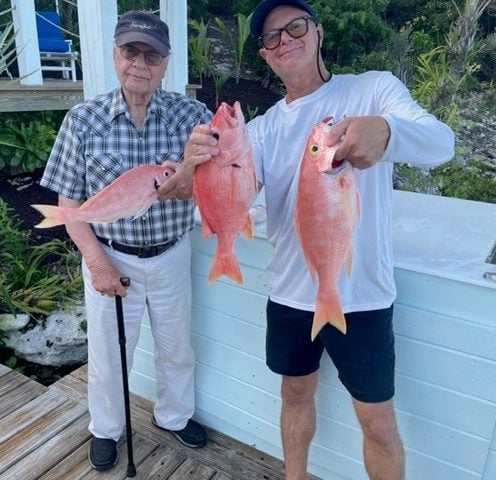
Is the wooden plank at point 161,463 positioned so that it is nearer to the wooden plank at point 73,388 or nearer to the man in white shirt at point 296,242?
the wooden plank at point 73,388

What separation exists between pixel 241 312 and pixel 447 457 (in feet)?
3.49

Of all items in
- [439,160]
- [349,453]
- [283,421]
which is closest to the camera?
[439,160]

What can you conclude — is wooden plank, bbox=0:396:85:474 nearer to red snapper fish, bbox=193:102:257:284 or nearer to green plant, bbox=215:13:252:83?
red snapper fish, bbox=193:102:257:284

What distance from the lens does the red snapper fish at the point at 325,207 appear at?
113 centimetres

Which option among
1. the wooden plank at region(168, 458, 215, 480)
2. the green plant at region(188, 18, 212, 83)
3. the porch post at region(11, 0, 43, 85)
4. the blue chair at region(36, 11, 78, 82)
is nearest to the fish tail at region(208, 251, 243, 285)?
the wooden plank at region(168, 458, 215, 480)

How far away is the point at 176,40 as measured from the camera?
3186 millimetres

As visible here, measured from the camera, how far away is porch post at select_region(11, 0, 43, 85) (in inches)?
193

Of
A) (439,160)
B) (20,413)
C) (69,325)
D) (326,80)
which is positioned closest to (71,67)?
(69,325)

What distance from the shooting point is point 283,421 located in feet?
6.62

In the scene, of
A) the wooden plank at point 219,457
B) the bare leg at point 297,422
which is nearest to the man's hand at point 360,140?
the bare leg at point 297,422

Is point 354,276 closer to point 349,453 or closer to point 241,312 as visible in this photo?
point 241,312

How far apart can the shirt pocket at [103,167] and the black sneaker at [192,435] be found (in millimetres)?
1394

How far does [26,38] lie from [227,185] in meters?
4.92

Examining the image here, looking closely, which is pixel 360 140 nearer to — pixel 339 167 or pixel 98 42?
pixel 339 167
